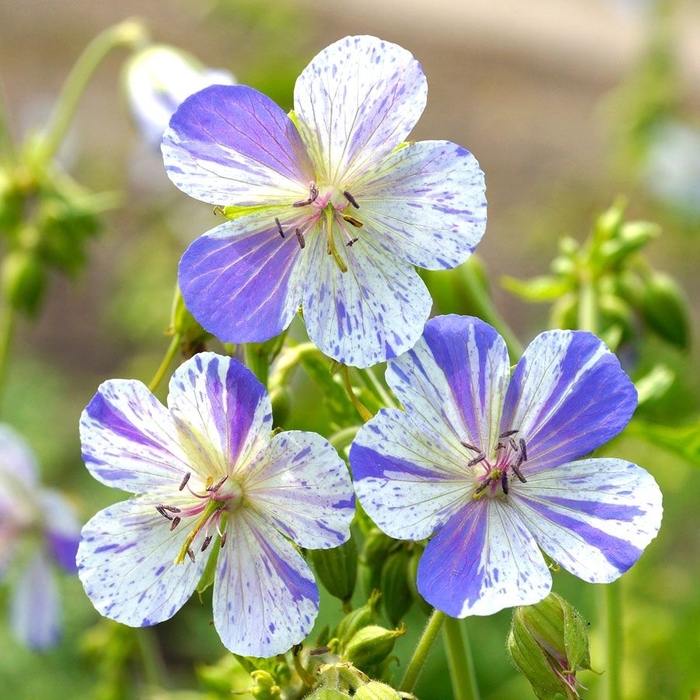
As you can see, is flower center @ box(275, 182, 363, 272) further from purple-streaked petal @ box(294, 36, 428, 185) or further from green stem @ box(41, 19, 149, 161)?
green stem @ box(41, 19, 149, 161)

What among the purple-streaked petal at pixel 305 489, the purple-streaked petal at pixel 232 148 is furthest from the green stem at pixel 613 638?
the purple-streaked petal at pixel 232 148

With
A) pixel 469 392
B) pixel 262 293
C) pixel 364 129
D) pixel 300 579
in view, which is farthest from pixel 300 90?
pixel 300 579

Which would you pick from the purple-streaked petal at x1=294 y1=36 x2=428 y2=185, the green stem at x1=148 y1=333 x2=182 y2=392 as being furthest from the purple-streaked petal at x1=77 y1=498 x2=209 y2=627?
the purple-streaked petal at x1=294 y1=36 x2=428 y2=185

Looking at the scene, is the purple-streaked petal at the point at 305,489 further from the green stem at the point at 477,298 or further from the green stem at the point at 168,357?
the green stem at the point at 477,298

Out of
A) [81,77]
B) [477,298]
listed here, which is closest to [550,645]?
[477,298]

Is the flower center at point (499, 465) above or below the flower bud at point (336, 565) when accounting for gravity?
above

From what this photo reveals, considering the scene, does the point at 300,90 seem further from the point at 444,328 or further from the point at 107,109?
the point at 107,109

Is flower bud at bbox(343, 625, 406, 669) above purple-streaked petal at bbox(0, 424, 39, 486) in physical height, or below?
above
